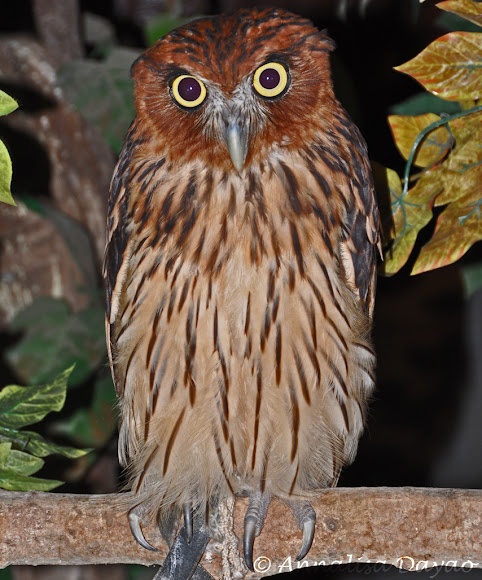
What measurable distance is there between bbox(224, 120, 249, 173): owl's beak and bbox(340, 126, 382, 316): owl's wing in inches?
9.5

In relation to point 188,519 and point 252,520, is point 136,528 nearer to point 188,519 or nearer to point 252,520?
point 188,519

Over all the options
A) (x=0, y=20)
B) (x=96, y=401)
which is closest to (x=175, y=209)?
(x=96, y=401)

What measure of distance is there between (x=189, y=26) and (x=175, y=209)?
29 cm

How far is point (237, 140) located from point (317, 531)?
2.32ft

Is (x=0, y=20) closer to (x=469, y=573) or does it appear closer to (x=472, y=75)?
(x=472, y=75)

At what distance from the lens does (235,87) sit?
42.9 inches

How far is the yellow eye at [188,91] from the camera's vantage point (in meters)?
1.11

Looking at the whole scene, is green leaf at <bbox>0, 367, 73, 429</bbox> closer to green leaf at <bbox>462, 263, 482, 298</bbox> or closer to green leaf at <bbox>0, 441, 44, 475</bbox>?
green leaf at <bbox>0, 441, 44, 475</bbox>

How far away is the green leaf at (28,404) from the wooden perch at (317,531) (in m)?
0.15

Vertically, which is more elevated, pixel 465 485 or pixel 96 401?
pixel 96 401

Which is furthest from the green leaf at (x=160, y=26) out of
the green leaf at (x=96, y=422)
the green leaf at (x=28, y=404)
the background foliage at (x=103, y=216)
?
the green leaf at (x=28, y=404)

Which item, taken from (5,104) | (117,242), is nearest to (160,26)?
(117,242)

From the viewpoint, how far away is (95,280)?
2.18 meters

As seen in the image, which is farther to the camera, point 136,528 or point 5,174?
point 136,528
